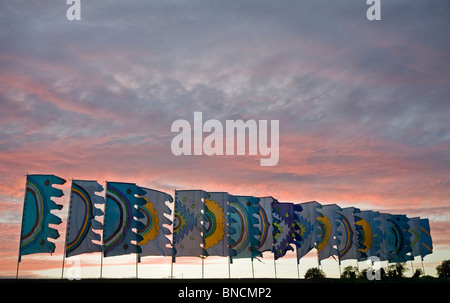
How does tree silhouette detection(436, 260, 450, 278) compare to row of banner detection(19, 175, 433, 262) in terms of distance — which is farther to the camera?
tree silhouette detection(436, 260, 450, 278)

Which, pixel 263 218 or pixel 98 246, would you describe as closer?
pixel 98 246

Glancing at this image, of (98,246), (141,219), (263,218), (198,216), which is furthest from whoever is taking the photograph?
(263,218)

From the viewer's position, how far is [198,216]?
152 ft

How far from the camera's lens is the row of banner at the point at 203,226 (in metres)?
37.7

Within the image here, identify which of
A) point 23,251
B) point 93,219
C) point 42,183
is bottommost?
point 23,251

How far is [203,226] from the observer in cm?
4606

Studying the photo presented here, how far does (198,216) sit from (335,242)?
22.3 meters

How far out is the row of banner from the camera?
37.7m

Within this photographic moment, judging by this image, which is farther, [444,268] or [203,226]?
[444,268]

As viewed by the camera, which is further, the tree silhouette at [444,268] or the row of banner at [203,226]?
the tree silhouette at [444,268]
